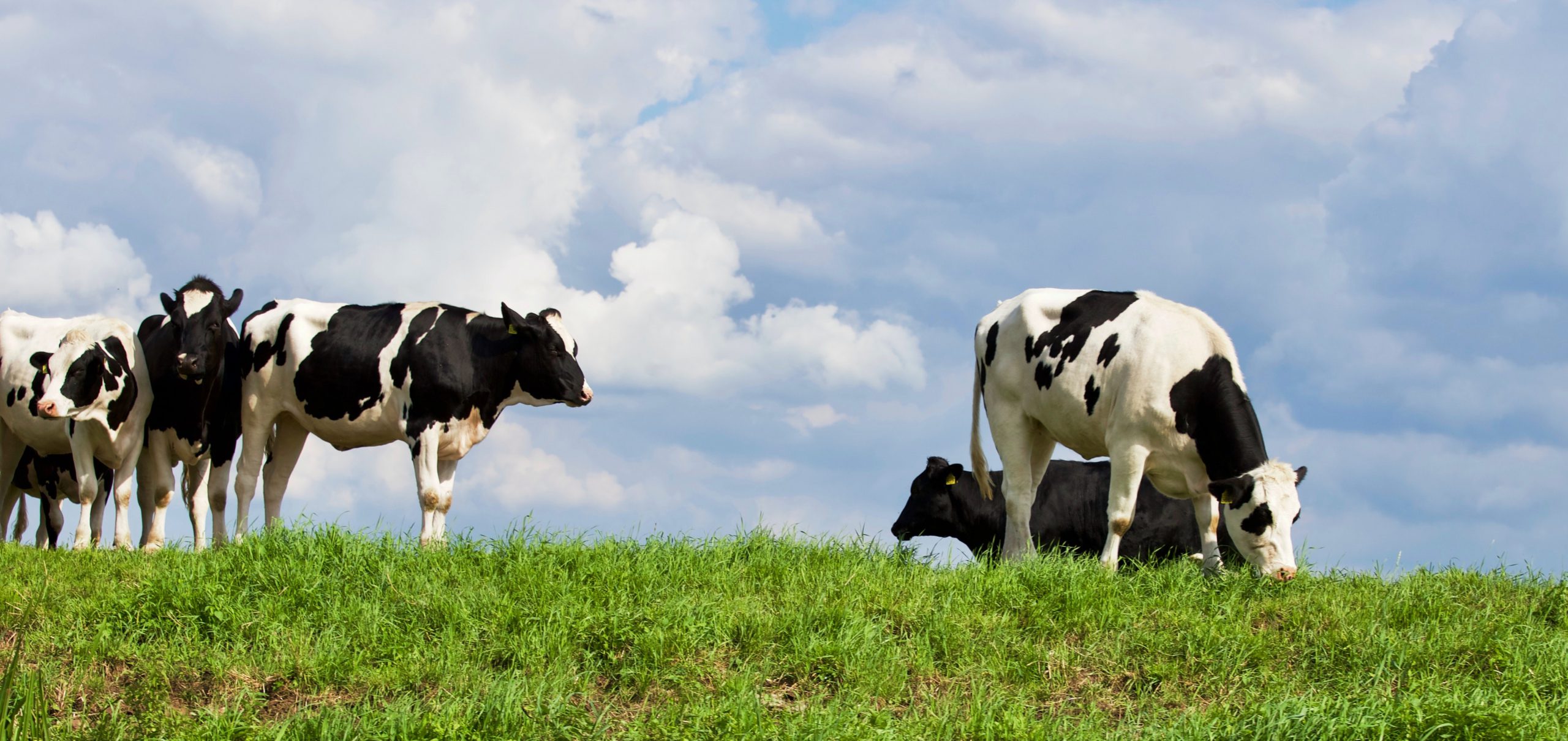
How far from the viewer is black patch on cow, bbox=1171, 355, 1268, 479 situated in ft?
34.9

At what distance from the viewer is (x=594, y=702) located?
720 centimetres

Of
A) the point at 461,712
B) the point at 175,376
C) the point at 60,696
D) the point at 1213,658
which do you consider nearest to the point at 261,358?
the point at 175,376

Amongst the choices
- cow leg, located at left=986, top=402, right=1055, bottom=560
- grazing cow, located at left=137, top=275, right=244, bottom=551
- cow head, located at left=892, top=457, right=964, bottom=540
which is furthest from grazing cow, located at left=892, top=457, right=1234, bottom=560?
grazing cow, located at left=137, top=275, right=244, bottom=551

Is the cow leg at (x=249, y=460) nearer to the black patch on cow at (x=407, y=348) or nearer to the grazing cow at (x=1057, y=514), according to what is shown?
the black patch on cow at (x=407, y=348)

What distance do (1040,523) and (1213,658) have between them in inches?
255

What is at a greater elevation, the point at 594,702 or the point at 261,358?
the point at 261,358

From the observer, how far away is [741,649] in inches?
309

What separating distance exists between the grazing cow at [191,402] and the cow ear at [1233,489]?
10.1 metres

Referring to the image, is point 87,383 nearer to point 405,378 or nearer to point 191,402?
point 191,402

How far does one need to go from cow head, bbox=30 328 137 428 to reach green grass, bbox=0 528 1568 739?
4063 mm

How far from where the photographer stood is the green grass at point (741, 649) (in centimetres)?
689

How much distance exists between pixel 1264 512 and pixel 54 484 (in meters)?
14.7

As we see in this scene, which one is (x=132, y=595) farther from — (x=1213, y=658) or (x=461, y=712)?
(x=1213, y=658)

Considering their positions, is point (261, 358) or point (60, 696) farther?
point (261, 358)
